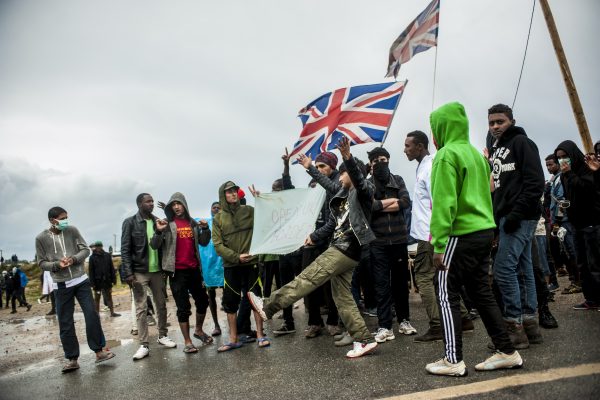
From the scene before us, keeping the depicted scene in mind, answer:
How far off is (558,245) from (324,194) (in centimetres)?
655

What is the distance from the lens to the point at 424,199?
531 cm

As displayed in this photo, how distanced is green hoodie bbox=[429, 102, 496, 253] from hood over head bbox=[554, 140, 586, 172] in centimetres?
280

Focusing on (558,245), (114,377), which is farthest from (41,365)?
(558,245)

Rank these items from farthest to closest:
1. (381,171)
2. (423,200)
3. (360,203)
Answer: (381,171) < (423,200) < (360,203)

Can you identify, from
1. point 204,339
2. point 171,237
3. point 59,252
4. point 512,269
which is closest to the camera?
point 512,269

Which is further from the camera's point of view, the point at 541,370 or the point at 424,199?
the point at 424,199

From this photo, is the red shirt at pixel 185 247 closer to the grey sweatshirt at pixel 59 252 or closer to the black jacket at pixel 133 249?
the black jacket at pixel 133 249

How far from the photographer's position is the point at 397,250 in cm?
541

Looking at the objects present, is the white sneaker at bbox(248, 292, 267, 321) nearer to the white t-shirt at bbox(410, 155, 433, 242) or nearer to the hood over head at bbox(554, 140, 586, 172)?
the white t-shirt at bbox(410, 155, 433, 242)

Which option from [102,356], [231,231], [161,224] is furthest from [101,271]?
[231,231]

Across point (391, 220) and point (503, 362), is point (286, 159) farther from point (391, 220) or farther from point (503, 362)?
point (503, 362)

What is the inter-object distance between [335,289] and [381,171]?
1.64m

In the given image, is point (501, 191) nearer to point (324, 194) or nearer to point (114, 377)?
point (324, 194)

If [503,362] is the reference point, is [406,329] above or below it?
below
